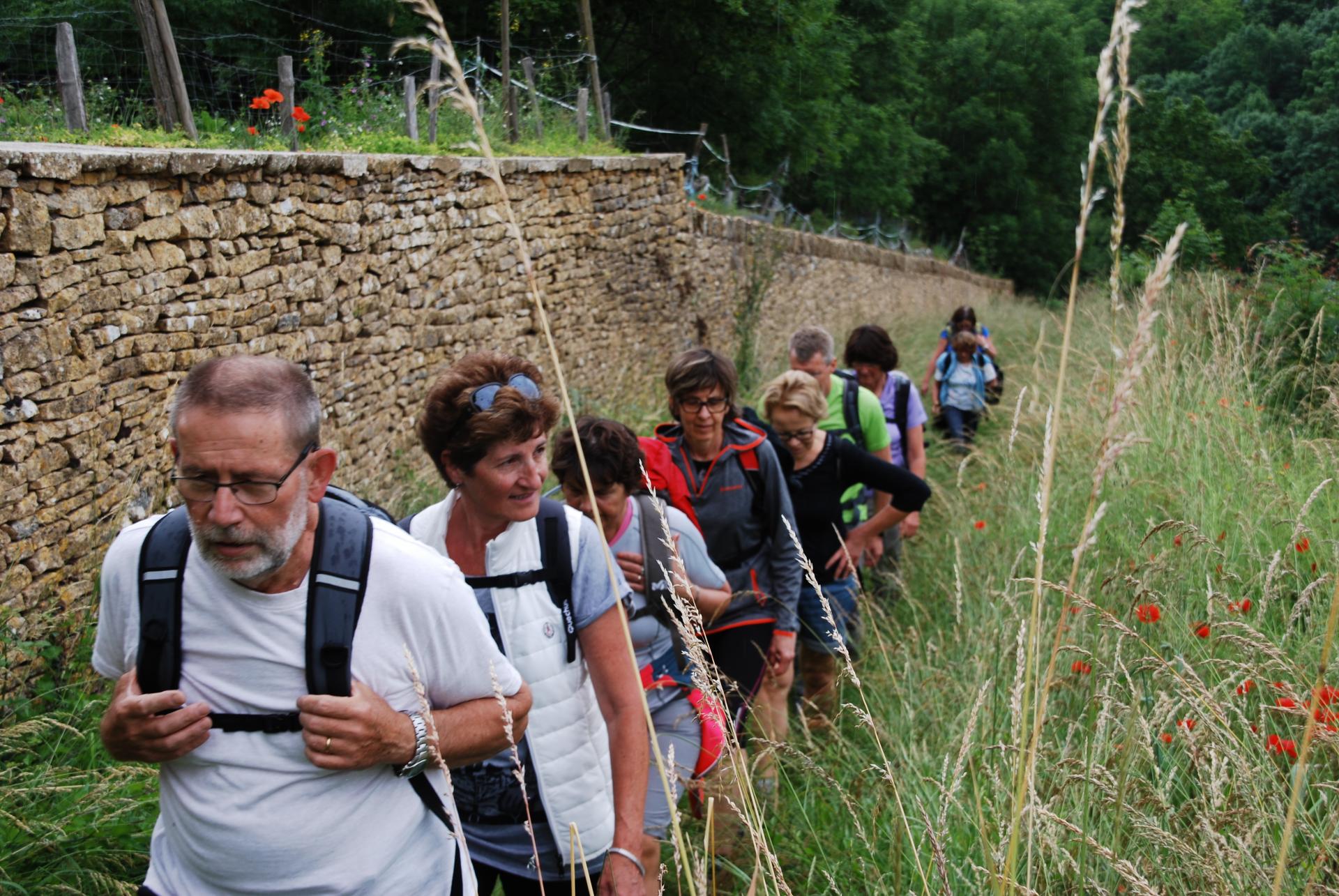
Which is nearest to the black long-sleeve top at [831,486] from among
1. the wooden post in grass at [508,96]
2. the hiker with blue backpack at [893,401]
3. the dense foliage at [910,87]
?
the hiker with blue backpack at [893,401]

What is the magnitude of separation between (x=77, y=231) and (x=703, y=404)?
90.9 inches

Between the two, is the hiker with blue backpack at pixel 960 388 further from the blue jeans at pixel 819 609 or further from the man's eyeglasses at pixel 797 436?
the man's eyeglasses at pixel 797 436

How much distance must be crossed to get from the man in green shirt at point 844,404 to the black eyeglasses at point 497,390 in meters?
2.66

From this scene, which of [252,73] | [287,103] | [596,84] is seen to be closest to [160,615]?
[287,103]

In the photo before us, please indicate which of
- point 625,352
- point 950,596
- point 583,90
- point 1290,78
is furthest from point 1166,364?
point 1290,78

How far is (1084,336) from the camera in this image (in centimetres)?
1045

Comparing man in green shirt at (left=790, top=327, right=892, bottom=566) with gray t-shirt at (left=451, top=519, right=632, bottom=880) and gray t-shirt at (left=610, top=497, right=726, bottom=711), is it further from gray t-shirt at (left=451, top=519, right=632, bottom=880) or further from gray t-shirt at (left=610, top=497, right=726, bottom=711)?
gray t-shirt at (left=451, top=519, right=632, bottom=880)

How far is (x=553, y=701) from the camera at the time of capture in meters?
2.28

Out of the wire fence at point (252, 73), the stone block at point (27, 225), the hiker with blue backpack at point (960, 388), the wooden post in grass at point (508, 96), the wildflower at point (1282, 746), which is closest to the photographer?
the wildflower at point (1282, 746)

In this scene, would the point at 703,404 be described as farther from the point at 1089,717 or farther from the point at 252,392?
the point at 252,392

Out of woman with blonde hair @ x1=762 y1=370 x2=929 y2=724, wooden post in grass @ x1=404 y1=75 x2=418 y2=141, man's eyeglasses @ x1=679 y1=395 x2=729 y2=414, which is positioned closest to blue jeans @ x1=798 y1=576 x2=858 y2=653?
woman with blonde hair @ x1=762 y1=370 x2=929 y2=724

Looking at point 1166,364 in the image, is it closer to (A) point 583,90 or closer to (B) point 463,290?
(B) point 463,290

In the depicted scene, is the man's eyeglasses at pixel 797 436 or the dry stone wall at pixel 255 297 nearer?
the dry stone wall at pixel 255 297

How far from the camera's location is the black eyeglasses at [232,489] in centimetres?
165
